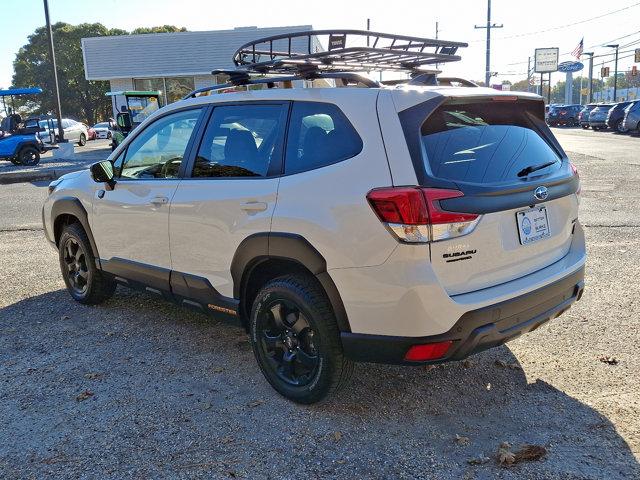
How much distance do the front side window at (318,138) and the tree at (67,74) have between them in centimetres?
6440

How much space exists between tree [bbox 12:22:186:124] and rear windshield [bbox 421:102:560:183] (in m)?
64.7

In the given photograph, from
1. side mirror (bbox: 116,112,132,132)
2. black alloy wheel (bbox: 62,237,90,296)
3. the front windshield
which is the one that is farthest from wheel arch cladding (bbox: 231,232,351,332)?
the front windshield

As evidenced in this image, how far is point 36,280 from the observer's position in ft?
20.6

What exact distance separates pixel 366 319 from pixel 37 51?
74301 millimetres

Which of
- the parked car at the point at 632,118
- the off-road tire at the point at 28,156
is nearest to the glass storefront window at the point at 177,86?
the off-road tire at the point at 28,156

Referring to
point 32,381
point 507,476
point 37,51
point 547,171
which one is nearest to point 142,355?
point 32,381

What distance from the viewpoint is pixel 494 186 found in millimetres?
3021

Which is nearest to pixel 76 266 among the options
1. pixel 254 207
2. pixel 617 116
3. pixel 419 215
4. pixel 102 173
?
pixel 102 173

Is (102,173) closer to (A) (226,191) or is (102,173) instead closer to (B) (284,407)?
(A) (226,191)

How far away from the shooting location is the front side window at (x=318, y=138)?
314 centimetres

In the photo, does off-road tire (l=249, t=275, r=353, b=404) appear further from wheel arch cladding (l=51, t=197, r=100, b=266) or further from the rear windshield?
wheel arch cladding (l=51, t=197, r=100, b=266)

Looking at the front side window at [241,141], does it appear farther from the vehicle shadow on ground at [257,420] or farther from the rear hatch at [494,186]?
the vehicle shadow on ground at [257,420]

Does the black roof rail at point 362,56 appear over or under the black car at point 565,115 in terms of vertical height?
over

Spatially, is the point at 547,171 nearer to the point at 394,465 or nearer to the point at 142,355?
the point at 394,465
